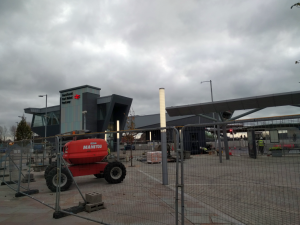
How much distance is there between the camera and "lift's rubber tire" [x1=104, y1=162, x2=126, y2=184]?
903cm

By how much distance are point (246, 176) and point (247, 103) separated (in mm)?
13309

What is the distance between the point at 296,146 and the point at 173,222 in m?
3.01

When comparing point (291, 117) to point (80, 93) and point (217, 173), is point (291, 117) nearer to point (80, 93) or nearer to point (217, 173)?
point (217, 173)

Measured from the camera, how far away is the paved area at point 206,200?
432 centimetres

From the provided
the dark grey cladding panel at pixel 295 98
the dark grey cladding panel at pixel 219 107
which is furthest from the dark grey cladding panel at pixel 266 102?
the dark grey cladding panel at pixel 219 107

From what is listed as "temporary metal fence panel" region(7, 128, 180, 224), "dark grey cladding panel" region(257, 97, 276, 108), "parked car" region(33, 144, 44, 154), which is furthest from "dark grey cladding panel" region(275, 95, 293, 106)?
"parked car" region(33, 144, 44, 154)

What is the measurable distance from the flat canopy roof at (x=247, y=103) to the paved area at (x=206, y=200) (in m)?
10.5

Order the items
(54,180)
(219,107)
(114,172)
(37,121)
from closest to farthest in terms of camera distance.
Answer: (54,180)
(114,172)
(219,107)
(37,121)

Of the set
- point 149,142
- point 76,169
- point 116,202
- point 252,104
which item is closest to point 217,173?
point 149,142

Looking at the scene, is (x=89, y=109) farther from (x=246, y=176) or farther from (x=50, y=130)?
(x=246, y=176)

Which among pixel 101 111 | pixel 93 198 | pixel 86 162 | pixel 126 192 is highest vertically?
pixel 101 111

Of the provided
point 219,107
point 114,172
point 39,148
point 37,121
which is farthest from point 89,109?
point 114,172

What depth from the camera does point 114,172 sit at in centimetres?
916

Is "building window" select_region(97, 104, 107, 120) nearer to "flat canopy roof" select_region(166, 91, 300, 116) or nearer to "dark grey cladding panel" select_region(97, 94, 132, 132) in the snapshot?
"dark grey cladding panel" select_region(97, 94, 132, 132)
